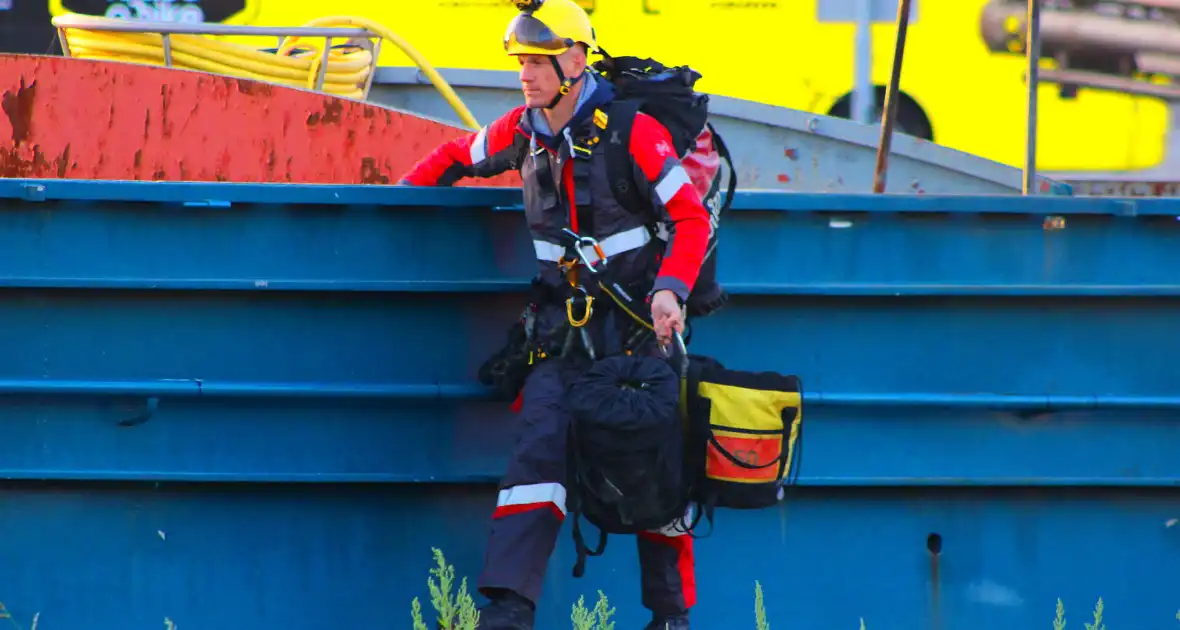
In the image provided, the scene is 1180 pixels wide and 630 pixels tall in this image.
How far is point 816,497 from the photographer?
3385 mm

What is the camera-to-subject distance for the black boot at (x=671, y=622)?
10.5 feet

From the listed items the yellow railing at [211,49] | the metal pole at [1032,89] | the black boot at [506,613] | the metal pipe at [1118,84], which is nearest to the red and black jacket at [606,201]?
the black boot at [506,613]

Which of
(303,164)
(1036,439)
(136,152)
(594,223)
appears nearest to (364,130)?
(303,164)

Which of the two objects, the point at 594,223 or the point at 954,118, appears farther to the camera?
the point at 954,118

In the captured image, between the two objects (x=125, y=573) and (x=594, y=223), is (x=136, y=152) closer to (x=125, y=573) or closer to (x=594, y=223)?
(x=125, y=573)

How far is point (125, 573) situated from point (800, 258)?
1761 millimetres

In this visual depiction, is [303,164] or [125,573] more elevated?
[303,164]

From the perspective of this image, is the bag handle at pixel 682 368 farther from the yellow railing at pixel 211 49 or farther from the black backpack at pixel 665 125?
the yellow railing at pixel 211 49

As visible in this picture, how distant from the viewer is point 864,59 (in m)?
7.80

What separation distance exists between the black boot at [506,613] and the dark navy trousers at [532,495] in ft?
0.10

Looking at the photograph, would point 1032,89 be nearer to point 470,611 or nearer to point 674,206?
point 674,206

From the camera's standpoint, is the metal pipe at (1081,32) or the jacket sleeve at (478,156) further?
the metal pipe at (1081,32)

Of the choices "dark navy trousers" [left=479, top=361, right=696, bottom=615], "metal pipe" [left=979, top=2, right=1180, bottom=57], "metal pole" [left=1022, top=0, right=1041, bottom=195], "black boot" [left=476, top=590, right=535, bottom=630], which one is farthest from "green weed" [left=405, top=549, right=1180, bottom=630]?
"metal pipe" [left=979, top=2, right=1180, bottom=57]

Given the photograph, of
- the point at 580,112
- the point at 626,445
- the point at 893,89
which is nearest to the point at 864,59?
the point at 893,89
